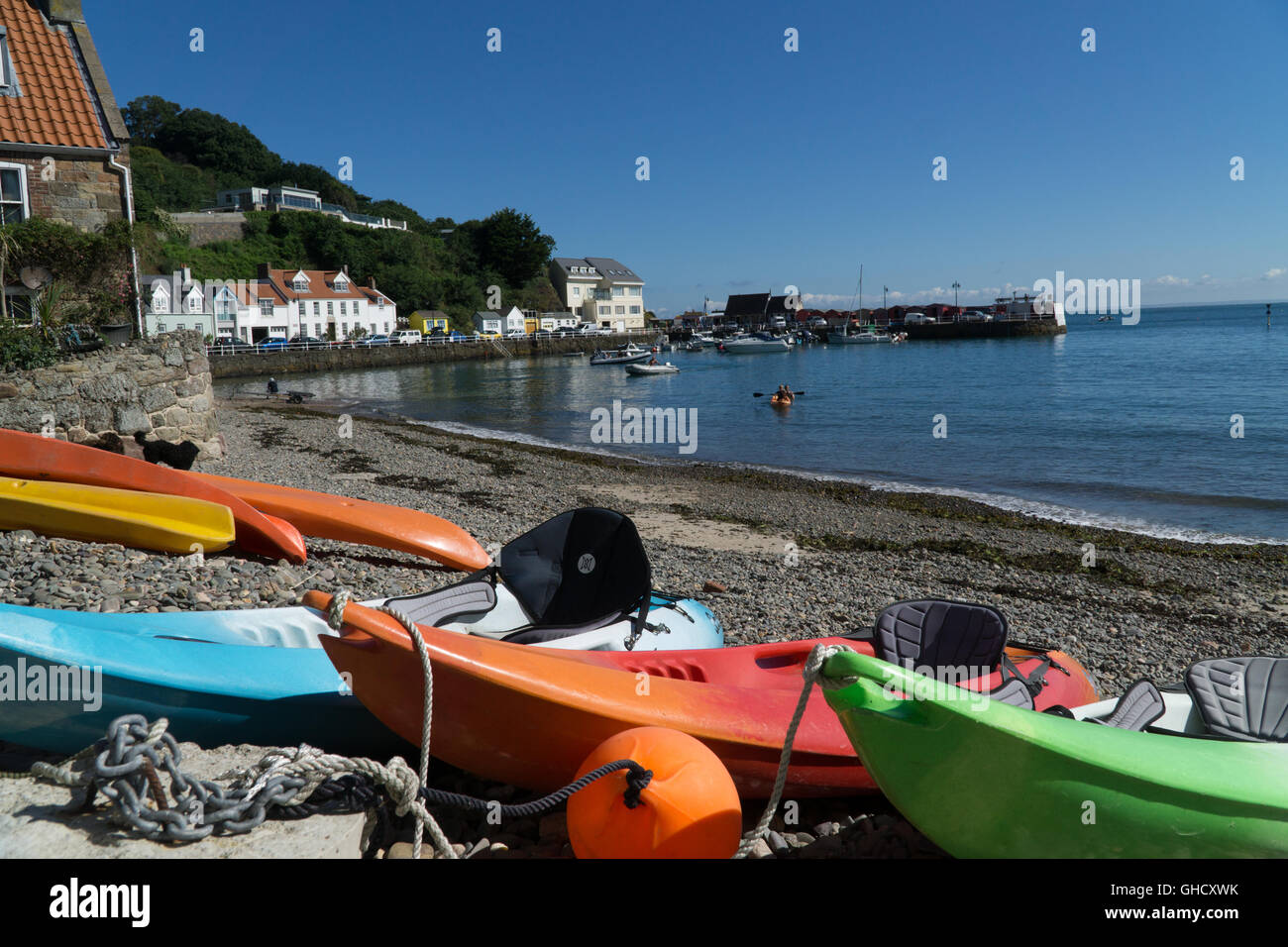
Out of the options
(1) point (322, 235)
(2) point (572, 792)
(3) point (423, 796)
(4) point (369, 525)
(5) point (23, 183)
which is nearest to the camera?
(2) point (572, 792)

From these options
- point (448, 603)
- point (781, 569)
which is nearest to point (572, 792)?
point (448, 603)

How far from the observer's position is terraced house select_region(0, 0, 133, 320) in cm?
1330

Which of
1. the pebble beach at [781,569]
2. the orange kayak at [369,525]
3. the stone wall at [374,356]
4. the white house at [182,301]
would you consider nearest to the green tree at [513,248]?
the stone wall at [374,356]

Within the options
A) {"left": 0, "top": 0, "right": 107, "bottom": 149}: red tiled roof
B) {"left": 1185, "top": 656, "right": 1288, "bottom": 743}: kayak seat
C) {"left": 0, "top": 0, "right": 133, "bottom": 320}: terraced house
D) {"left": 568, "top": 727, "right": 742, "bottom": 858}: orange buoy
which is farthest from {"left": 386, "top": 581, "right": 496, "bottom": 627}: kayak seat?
{"left": 0, "top": 0, "right": 107, "bottom": 149}: red tiled roof

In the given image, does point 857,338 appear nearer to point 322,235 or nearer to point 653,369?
point 653,369

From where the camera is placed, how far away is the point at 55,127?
13.6 m

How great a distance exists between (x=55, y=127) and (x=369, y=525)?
1175 centimetres

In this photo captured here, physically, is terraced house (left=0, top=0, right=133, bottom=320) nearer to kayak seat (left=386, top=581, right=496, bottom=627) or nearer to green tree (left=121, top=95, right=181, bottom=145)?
kayak seat (left=386, top=581, right=496, bottom=627)

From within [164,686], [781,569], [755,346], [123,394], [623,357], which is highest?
[755,346]

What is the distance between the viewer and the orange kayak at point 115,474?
7047mm

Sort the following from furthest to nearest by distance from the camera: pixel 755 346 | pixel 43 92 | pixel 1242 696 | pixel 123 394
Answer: pixel 755 346
pixel 43 92
pixel 123 394
pixel 1242 696
